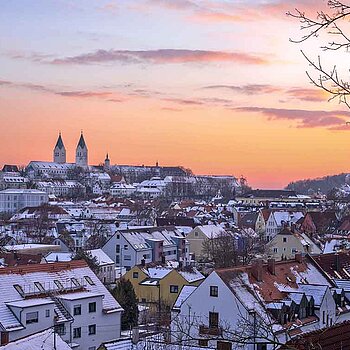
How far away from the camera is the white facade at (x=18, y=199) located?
127000 millimetres

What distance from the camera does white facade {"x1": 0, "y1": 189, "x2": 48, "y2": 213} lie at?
12700 cm

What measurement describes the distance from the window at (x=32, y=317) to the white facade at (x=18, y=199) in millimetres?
104704

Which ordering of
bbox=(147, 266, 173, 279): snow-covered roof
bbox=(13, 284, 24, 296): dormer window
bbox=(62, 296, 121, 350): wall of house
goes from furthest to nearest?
bbox=(147, 266, 173, 279): snow-covered roof → bbox=(62, 296, 121, 350): wall of house → bbox=(13, 284, 24, 296): dormer window

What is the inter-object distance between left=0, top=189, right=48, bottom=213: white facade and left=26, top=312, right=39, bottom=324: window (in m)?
→ 105

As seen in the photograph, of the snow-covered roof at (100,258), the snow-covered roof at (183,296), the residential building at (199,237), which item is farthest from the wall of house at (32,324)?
the residential building at (199,237)

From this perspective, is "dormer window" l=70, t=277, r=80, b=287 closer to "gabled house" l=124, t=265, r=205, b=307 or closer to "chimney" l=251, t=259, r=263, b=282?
"chimney" l=251, t=259, r=263, b=282

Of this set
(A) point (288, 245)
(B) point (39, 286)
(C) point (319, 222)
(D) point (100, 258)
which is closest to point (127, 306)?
(B) point (39, 286)

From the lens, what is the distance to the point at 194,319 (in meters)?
22.0

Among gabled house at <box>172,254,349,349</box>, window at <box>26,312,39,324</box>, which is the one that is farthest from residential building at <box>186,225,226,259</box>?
window at <box>26,312,39,324</box>

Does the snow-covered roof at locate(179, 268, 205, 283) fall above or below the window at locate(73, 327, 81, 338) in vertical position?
above

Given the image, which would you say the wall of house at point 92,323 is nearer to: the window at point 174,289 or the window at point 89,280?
the window at point 89,280

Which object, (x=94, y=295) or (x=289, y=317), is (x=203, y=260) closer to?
(x=94, y=295)

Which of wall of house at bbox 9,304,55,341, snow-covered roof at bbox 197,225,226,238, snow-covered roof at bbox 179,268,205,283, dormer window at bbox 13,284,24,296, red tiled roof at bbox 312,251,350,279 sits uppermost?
snow-covered roof at bbox 197,225,226,238

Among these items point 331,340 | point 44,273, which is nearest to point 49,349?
point 331,340
